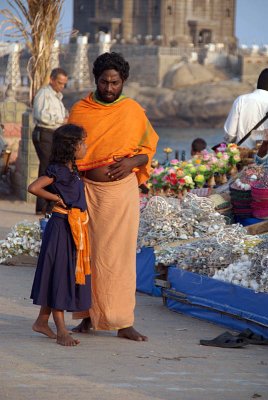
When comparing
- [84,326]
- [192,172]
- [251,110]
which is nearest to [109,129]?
[84,326]

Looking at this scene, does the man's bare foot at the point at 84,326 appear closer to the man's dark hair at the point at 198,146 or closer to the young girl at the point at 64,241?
the young girl at the point at 64,241

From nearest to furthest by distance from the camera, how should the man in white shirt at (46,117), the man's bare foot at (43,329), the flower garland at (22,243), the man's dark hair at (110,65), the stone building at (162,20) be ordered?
the man's bare foot at (43,329)
the man's dark hair at (110,65)
the flower garland at (22,243)
the man in white shirt at (46,117)
the stone building at (162,20)

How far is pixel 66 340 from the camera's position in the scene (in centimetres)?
627

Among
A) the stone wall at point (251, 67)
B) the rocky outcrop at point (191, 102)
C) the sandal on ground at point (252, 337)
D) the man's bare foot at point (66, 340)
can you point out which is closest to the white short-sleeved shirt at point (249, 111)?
the sandal on ground at point (252, 337)

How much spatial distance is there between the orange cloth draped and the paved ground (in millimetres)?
395

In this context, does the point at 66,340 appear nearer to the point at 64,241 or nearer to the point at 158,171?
the point at 64,241

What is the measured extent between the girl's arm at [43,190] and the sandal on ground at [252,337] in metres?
1.34

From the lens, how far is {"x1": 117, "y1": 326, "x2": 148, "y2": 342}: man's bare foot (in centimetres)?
654

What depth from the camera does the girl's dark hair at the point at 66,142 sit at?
6355 millimetres

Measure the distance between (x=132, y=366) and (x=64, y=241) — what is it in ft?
3.08

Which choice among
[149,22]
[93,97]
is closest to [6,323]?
[93,97]

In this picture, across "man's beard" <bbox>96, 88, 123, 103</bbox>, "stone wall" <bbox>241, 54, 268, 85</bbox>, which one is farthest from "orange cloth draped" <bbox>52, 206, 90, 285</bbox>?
"stone wall" <bbox>241, 54, 268, 85</bbox>

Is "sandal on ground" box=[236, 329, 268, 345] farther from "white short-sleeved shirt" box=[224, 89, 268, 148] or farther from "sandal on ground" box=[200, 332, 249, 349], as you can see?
A: "white short-sleeved shirt" box=[224, 89, 268, 148]

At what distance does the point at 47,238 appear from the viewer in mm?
6387
